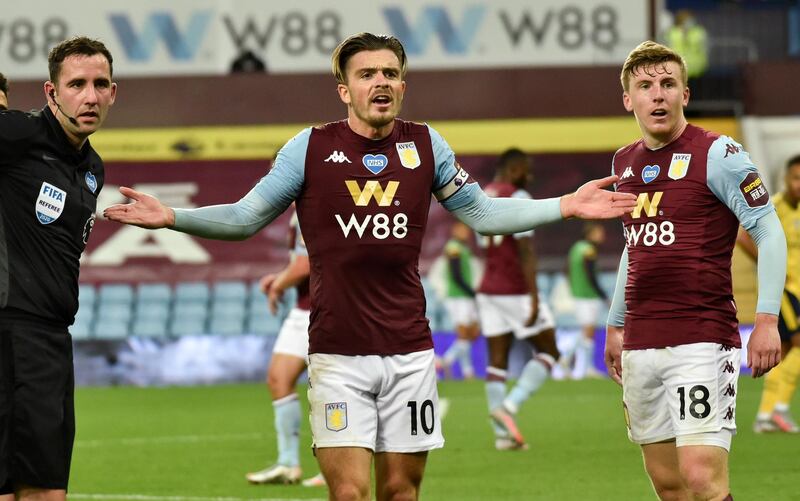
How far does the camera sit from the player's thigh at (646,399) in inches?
252

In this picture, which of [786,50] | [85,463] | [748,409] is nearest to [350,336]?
[85,463]

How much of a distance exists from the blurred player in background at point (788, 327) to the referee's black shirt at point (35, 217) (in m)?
7.52

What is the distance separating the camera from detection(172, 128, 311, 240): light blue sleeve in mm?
5867

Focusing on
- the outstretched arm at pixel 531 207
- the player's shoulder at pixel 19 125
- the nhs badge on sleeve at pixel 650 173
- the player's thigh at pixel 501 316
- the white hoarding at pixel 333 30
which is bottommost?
the player's thigh at pixel 501 316

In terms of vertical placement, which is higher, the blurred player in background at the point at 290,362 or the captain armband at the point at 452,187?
the captain armband at the point at 452,187

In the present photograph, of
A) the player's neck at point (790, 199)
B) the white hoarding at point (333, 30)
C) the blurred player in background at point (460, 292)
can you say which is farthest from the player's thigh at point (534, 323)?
the white hoarding at point (333, 30)

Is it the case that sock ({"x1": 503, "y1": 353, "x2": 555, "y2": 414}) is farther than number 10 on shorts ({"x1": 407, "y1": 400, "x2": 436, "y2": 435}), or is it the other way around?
sock ({"x1": 503, "y1": 353, "x2": 555, "y2": 414})

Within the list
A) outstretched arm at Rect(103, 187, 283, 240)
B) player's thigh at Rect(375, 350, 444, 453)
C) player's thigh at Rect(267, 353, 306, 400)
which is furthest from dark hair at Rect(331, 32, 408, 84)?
player's thigh at Rect(267, 353, 306, 400)

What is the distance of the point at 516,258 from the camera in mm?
12289

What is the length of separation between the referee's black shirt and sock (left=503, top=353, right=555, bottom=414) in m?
6.58

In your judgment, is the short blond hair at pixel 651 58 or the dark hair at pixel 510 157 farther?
the dark hair at pixel 510 157

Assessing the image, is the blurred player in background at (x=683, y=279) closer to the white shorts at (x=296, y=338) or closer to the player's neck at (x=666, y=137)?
the player's neck at (x=666, y=137)

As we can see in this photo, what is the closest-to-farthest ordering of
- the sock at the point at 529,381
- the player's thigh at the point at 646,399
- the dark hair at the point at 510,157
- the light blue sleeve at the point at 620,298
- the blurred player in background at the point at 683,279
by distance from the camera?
1. the blurred player in background at the point at 683,279
2. the player's thigh at the point at 646,399
3. the light blue sleeve at the point at 620,298
4. the dark hair at the point at 510,157
5. the sock at the point at 529,381

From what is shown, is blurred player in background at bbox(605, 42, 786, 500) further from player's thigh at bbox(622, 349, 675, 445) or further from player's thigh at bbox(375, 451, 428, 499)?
player's thigh at bbox(375, 451, 428, 499)
